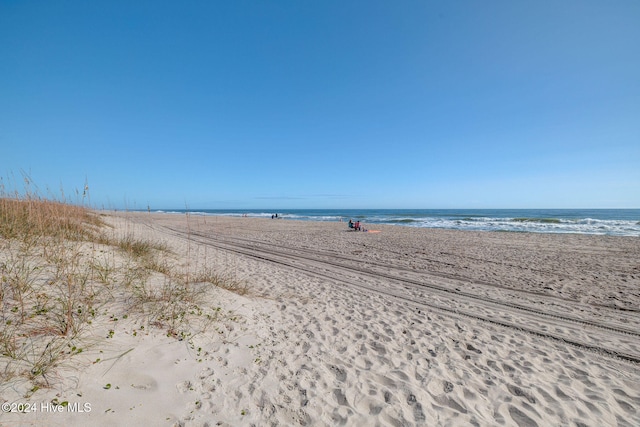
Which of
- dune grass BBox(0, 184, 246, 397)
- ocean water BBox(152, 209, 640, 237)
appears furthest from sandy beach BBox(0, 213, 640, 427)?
ocean water BBox(152, 209, 640, 237)

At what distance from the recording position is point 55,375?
2.15 metres

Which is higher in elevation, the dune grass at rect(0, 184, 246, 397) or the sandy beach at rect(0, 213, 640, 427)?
the dune grass at rect(0, 184, 246, 397)

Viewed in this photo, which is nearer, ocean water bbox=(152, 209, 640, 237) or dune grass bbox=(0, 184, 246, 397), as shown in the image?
dune grass bbox=(0, 184, 246, 397)

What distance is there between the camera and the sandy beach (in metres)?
2.31

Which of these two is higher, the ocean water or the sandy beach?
the ocean water

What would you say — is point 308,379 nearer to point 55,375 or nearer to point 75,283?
point 55,375

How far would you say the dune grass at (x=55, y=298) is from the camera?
2.26 m

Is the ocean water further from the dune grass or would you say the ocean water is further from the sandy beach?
the dune grass

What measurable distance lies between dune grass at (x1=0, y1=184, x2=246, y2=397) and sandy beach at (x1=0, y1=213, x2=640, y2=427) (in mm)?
176

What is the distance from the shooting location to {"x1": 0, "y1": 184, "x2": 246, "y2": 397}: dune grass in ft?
7.42

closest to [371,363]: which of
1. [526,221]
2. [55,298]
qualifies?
[55,298]

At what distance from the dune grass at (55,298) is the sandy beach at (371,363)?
6.9 inches

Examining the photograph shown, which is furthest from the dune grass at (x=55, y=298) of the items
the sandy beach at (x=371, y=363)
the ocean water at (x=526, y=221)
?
the ocean water at (x=526, y=221)

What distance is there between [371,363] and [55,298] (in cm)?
386
